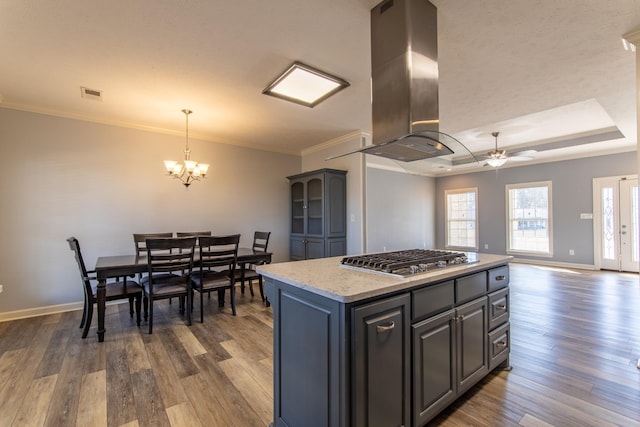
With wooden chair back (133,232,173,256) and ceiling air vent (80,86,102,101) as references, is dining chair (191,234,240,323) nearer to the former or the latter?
wooden chair back (133,232,173,256)

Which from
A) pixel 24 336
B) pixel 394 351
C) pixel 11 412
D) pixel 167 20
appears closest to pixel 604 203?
pixel 394 351

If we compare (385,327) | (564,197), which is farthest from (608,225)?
(385,327)

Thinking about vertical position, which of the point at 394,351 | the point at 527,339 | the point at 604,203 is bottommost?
the point at 527,339

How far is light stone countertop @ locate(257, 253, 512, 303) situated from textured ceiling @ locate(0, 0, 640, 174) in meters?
1.16

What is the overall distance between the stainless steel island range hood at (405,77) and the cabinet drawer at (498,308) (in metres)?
1.13

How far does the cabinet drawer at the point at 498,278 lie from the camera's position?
6.55ft

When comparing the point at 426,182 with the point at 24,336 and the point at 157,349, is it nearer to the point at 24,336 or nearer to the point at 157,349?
the point at 157,349

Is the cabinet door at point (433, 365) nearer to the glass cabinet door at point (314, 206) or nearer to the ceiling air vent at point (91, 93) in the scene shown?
the glass cabinet door at point (314, 206)

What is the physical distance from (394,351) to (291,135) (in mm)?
4034

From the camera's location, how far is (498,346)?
2.07 meters

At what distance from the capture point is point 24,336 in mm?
2836

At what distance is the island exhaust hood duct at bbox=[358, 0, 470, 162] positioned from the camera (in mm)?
1789

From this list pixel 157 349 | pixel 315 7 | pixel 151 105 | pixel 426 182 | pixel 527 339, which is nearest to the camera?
pixel 315 7

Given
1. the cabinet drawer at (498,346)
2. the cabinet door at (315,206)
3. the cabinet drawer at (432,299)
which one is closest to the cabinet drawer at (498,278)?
the cabinet drawer at (498,346)
